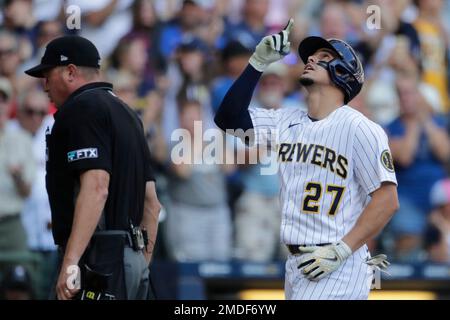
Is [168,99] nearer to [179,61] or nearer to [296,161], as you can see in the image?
[179,61]

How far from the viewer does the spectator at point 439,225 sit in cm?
911

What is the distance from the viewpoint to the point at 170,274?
7.36 meters

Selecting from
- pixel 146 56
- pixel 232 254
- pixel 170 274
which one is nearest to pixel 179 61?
pixel 146 56

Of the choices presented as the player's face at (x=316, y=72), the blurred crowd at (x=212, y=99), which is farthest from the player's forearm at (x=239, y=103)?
the blurred crowd at (x=212, y=99)

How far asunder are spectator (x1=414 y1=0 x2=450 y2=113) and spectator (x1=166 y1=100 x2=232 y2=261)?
250 centimetres

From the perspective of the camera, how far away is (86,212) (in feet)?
15.0

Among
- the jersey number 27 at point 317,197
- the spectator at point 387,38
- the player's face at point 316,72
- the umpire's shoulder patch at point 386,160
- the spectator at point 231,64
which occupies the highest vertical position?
the spectator at point 387,38

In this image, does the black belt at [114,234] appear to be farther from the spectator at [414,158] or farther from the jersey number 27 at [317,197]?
the spectator at [414,158]

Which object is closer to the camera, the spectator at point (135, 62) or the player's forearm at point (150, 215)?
the player's forearm at point (150, 215)

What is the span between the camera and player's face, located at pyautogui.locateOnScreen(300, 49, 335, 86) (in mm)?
4957

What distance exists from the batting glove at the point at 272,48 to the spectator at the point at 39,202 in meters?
2.87

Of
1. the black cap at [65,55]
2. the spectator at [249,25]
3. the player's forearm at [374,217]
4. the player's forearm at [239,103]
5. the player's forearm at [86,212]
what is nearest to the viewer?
the player's forearm at [86,212]
